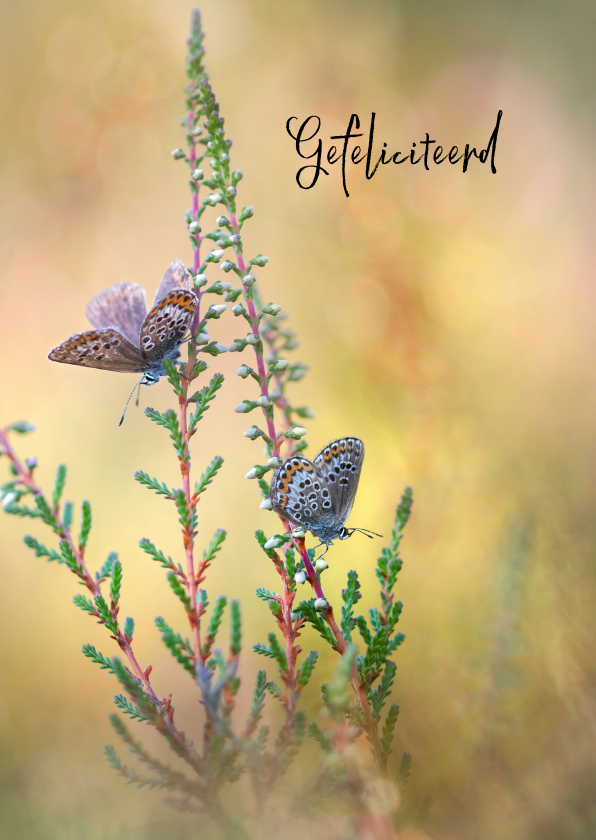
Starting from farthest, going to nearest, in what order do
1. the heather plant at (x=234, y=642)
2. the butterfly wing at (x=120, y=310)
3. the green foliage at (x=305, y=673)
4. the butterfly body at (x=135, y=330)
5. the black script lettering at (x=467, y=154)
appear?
the black script lettering at (x=467, y=154) < the butterfly wing at (x=120, y=310) < the butterfly body at (x=135, y=330) < the green foliage at (x=305, y=673) < the heather plant at (x=234, y=642)

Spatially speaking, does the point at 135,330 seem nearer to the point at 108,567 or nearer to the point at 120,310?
the point at 120,310

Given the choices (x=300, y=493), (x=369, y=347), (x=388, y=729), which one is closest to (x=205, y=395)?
(x=300, y=493)

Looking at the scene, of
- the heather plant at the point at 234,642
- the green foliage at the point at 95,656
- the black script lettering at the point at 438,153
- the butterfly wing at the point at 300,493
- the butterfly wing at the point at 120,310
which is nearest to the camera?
the heather plant at the point at 234,642

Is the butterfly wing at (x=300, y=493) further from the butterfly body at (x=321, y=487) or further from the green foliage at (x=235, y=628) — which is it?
the green foliage at (x=235, y=628)

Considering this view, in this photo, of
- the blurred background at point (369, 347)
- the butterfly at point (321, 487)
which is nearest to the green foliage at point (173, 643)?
the butterfly at point (321, 487)

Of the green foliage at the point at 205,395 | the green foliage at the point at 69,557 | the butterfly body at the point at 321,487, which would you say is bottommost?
the green foliage at the point at 69,557

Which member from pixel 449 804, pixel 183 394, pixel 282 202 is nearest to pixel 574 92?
pixel 282 202

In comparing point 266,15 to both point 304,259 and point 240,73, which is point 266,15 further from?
point 304,259
